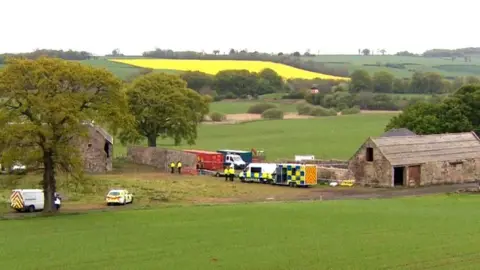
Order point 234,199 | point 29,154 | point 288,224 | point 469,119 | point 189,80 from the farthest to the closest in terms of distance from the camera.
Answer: point 189,80, point 469,119, point 234,199, point 29,154, point 288,224

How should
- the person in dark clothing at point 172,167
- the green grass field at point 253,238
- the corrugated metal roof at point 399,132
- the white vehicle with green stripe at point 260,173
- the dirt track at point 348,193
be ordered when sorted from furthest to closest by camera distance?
the corrugated metal roof at point 399,132 → the person in dark clothing at point 172,167 → the white vehicle with green stripe at point 260,173 → the dirt track at point 348,193 → the green grass field at point 253,238

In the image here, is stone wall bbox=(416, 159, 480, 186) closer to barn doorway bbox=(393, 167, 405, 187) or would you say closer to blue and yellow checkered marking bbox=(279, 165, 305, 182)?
barn doorway bbox=(393, 167, 405, 187)

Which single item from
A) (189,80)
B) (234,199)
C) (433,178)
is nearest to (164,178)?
(234,199)

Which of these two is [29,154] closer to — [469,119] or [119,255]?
[119,255]

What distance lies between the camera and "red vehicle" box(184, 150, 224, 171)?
75.8 meters

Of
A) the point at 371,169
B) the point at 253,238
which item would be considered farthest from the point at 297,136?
the point at 253,238

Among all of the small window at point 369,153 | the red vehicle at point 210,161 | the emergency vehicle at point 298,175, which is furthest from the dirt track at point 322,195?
the red vehicle at point 210,161

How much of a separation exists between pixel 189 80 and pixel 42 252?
5500 inches

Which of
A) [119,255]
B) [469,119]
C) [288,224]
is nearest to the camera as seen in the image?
[119,255]

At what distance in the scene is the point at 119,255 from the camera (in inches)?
1142

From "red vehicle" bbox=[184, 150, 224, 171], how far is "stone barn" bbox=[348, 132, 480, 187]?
15.6 metres

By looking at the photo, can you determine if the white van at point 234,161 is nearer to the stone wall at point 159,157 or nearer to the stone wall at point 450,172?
the stone wall at point 159,157

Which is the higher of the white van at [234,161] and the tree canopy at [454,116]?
the tree canopy at [454,116]

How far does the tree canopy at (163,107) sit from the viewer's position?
8212 cm
